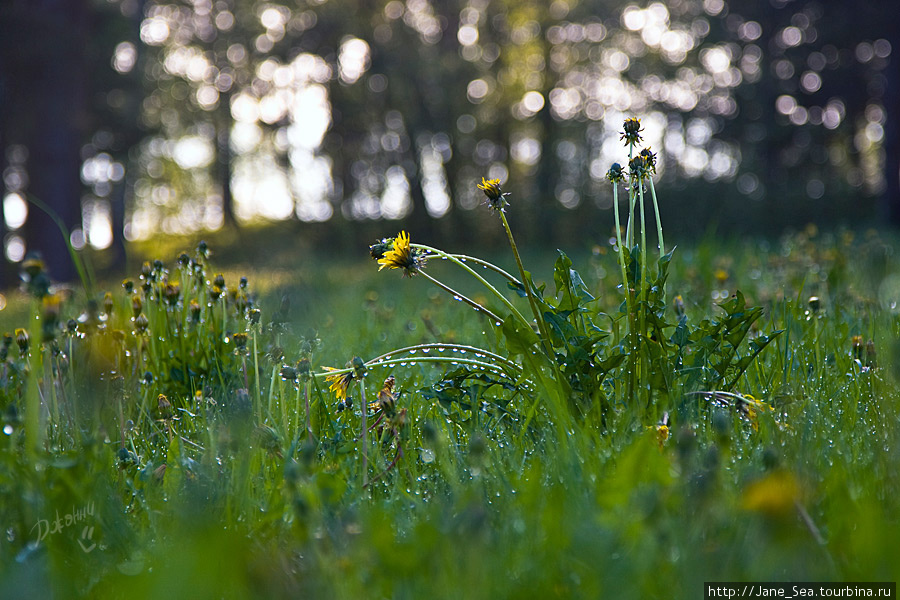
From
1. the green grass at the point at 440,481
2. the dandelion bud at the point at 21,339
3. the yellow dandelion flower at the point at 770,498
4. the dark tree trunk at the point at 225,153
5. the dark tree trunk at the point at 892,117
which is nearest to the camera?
the yellow dandelion flower at the point at 770,498

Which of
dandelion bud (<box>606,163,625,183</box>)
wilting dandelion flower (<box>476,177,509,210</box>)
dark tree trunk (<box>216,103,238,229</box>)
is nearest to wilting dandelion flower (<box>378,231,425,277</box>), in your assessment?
wilting dandelion flower (<box>476,177,509,210</box>)

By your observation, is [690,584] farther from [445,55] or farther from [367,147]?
[367,147]

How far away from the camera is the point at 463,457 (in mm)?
1665

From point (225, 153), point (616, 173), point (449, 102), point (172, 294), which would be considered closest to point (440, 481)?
point (616, 173)

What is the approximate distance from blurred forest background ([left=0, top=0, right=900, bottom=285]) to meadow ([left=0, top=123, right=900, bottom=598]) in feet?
25.7

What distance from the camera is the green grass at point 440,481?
99 centimetres

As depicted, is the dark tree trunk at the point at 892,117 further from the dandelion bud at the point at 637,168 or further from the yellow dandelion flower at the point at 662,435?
the yellow dandelion flower at the point at 662,435

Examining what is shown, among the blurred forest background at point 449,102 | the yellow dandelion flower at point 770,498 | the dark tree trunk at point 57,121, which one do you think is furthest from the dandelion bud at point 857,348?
the dark tree trunk at point 57,121

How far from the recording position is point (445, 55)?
47.4 feet

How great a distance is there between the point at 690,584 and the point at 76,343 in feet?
7.41

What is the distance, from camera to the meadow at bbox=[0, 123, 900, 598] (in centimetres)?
100

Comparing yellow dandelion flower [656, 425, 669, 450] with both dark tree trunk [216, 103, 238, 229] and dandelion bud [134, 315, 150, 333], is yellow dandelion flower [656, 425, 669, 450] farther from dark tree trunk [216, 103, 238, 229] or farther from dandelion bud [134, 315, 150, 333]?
dark tree trunk [216, 103, 238, 229]

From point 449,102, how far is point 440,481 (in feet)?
45.8

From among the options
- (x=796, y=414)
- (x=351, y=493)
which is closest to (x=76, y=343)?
(x=351, y=493)
